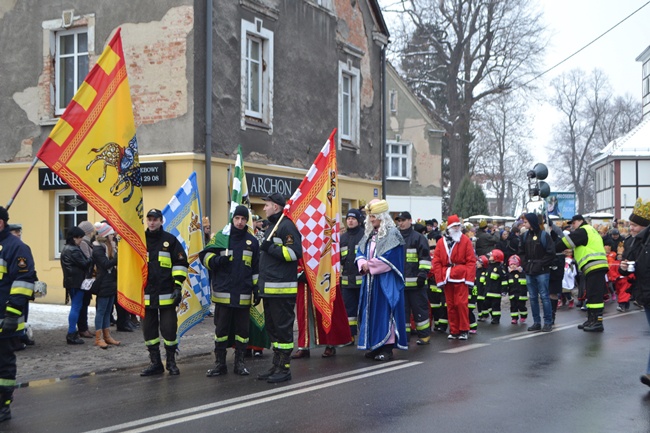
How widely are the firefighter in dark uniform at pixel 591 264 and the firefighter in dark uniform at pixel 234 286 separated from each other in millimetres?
6563

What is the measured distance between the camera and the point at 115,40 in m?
9.82

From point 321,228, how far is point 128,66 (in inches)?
383

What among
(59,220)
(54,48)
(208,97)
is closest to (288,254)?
(208,97)

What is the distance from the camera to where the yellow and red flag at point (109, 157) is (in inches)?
363

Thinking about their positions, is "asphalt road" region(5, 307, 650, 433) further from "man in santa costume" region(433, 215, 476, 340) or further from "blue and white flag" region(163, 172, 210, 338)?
"man in santa costume" region(433, 215, 476, 340)

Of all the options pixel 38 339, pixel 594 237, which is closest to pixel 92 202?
pixel 38 339

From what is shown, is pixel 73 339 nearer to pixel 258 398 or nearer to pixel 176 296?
pixel 176 296

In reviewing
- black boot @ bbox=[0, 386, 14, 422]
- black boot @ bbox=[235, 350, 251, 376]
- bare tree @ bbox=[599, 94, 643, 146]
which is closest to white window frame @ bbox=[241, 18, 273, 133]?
black boot @ bbox=[235, 350, 251, 376]

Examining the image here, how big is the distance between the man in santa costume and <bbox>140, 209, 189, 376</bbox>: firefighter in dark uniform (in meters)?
5.01

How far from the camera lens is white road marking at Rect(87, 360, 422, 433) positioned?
23.5 ft

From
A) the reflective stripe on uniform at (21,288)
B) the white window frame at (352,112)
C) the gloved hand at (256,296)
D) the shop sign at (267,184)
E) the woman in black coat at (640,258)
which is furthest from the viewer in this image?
the white window frame at (352,112)

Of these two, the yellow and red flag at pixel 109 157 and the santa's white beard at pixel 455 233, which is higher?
the yellow and red flag at pixel 109 157

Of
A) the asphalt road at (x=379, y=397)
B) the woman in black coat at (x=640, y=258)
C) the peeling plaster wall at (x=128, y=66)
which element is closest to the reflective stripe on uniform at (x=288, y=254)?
the asphalt road at (x=379, y=397)

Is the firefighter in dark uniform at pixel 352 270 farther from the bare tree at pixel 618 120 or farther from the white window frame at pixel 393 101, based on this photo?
the bare tree at pixel 618 120
